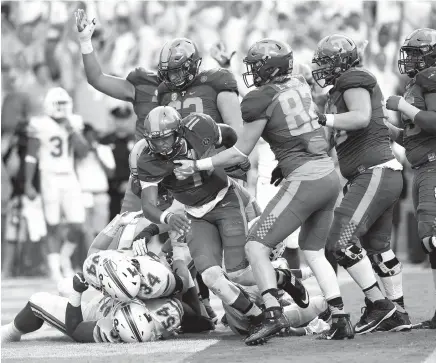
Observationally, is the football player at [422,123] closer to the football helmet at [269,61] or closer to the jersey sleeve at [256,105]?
the football helmet at [269,61]

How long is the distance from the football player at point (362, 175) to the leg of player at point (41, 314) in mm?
1728

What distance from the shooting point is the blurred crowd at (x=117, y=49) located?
12.9 metres

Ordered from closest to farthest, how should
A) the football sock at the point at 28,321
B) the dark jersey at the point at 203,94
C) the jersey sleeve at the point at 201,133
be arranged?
the jersey sleeve at the point at 201,133
the football sock at the point at 28,321
the dark jersey at the point at 203,94

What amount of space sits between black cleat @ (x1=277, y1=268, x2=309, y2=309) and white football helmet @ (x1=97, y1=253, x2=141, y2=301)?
90 centimetres

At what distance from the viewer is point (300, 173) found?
22.7ft

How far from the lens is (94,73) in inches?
339

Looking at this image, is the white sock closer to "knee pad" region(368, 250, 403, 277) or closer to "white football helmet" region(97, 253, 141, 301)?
"knee pad" region(368, 250, 403, 277)

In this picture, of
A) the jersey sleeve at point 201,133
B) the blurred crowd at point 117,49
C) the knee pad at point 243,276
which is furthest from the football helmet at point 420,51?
the blurred crowd at point 117,49

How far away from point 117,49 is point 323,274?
8.55 m

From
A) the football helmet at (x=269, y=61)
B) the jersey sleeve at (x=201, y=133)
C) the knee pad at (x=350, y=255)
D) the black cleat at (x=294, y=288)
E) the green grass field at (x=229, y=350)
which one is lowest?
the green grass field at (x=229, y=350)

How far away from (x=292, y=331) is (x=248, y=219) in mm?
825

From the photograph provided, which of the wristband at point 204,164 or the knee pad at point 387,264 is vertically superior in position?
the wristband at point 204,164

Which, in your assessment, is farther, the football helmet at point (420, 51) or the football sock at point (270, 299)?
the football helmet at point (420, 51)

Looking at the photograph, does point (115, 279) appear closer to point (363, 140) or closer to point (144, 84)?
point (363, 140)
